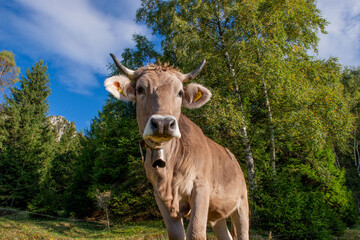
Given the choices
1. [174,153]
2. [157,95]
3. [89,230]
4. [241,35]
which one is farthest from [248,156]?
[89,230]

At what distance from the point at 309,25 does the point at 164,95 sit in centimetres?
1290

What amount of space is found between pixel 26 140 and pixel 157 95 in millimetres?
30117

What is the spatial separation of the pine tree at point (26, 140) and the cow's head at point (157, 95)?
978 inches

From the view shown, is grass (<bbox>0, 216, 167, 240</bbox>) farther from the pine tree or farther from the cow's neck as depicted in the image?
the pine tree

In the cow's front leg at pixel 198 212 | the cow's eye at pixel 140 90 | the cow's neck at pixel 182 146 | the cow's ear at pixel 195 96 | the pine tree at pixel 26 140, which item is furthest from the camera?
the pine tree at pixel 26 140

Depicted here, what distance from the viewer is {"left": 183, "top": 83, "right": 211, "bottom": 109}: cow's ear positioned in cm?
299

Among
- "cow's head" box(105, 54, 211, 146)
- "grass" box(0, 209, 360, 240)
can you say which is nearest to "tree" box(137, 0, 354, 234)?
"grass" box(0, 209, 360, 240)

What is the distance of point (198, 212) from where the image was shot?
2396 mm

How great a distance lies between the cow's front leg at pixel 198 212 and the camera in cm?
233

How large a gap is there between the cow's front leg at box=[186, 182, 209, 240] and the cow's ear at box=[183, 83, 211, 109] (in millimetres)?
980

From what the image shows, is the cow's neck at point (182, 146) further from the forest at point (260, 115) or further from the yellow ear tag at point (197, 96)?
the forest at point (260, 115)

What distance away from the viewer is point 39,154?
2745cm

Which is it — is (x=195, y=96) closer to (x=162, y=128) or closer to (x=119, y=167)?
(x=162, y=128)

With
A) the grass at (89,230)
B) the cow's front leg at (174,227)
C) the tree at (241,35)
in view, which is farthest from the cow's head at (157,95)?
the grass at (89,230)
